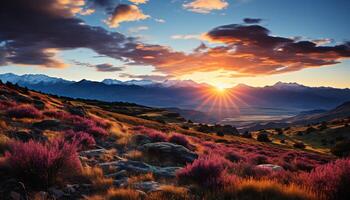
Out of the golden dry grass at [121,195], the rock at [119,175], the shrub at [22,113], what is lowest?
the rock at [119,175]

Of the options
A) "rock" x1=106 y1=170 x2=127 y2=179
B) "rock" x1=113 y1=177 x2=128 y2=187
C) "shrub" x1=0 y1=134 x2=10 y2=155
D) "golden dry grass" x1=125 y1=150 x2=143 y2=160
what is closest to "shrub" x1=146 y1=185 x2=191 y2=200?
"rock" x1=113 y1=177 x2=128 y2=187

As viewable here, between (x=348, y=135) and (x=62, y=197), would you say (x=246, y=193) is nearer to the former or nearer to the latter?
(x=62, y=197)

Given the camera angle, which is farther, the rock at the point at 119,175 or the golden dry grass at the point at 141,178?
the rock at the point at 119,175

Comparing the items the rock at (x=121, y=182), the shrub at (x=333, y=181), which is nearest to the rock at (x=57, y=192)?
the rock at (x=121, y=182)

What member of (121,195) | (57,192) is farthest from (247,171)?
(57,192)

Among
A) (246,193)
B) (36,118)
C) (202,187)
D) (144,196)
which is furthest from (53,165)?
(36,118)

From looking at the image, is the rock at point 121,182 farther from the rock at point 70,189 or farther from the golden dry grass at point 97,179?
the rock at point 70,189

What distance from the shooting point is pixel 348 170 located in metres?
7.44

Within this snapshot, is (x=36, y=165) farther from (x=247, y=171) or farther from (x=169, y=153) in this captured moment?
(x=169, y=153)

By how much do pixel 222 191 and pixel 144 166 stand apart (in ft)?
14.9

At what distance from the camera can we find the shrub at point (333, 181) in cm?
709

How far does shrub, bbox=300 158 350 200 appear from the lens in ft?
23.3

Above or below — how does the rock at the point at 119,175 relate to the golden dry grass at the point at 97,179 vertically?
below

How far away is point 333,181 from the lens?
7461 millimetres
